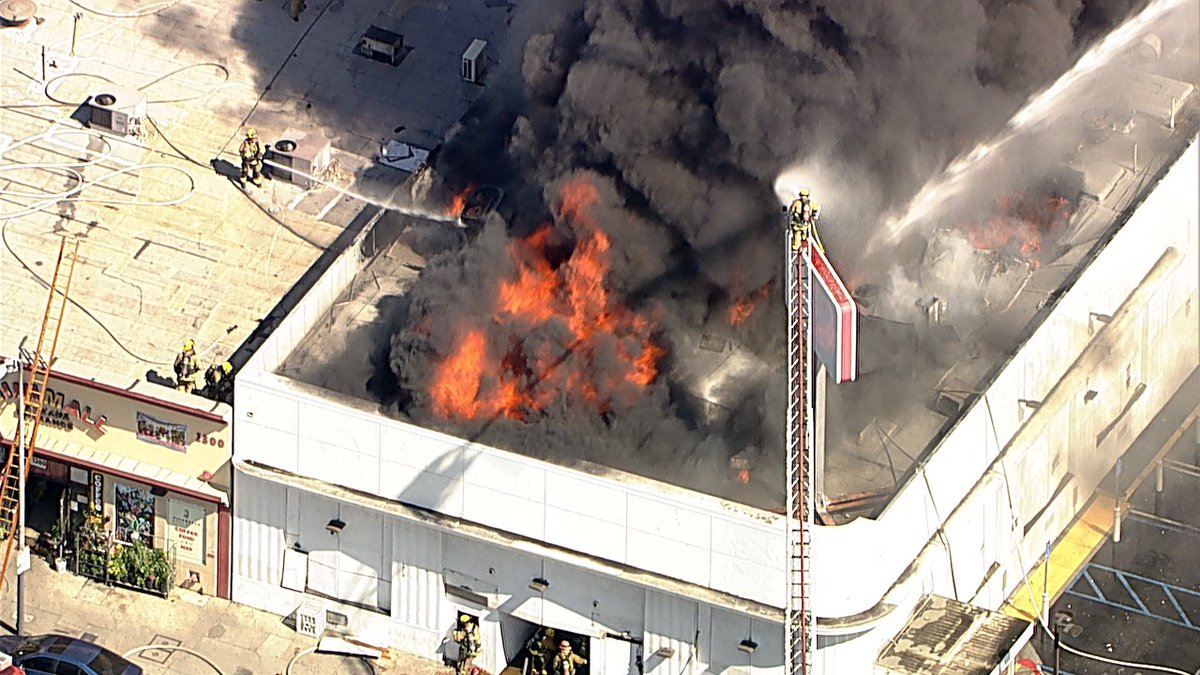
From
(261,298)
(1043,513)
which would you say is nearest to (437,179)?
(261,298)

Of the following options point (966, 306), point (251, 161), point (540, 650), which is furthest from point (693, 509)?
point (251, 161)

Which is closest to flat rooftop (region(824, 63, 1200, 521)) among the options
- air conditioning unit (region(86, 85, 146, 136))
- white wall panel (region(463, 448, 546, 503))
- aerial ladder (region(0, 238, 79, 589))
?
white wall panel (region(463, 448, 546, 503))

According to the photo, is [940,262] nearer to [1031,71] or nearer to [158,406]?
[1031,71]

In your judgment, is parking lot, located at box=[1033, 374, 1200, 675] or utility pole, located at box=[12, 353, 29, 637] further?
parking lot, located at box=[1033, 374, 1200, 675]

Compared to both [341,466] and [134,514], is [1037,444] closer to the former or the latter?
[341,466]

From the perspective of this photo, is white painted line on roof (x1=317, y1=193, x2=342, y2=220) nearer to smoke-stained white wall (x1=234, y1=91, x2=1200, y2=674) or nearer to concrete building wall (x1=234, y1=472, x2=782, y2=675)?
smoke-stained white wall (x1=234, y1=91, x2=1200, y2=674)
